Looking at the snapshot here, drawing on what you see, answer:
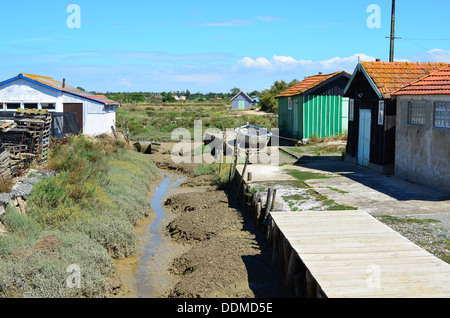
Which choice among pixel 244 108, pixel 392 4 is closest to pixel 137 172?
pixel 392 4

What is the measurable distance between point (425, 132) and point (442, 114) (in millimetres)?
959

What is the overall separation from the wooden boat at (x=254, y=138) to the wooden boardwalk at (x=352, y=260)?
16.5 metres

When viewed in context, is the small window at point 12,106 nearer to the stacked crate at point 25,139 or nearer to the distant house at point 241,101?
the stacked crate at point 25,139

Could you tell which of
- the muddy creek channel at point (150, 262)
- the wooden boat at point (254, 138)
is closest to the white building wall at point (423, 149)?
the muddy creek channel at point (150, 262)

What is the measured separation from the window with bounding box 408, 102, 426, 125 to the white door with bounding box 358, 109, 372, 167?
2263mm

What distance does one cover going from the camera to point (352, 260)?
7.35 metres

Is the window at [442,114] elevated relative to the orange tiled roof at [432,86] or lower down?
lower down

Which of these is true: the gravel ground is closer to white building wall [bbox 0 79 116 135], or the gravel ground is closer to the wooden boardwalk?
the wooden boardwalk

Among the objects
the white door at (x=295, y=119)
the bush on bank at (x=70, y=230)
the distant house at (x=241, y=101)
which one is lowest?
the bush on bank at (x=70, y=230)

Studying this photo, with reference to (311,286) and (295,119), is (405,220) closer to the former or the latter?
(311,286)

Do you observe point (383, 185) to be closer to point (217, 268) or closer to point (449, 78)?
point (449, 78)

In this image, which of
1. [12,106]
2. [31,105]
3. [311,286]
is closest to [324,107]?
[31,105]

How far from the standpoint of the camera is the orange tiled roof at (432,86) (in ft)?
45.0

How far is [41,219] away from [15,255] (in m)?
2.42
